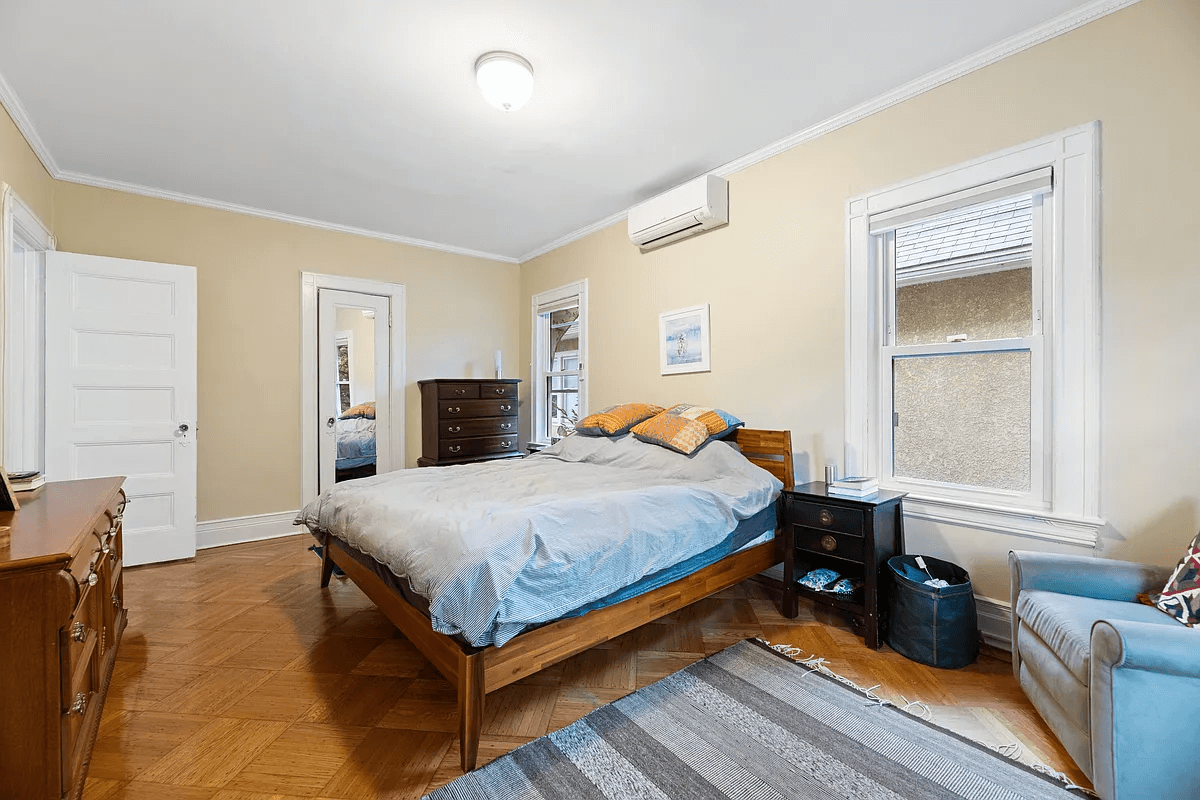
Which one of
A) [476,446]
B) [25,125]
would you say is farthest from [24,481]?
[476,446]

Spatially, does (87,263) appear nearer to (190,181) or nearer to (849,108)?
(190,181)

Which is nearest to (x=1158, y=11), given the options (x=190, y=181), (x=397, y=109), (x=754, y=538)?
(x=754, y=538)

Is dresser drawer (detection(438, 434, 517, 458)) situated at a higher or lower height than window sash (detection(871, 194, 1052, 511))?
lower

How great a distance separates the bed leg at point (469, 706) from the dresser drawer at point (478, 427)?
3.13 m

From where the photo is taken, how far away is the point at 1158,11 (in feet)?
6.22

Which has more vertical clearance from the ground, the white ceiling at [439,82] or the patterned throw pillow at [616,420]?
the white ceiling at [439,82]

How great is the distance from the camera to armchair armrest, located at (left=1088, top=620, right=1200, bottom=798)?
130cm

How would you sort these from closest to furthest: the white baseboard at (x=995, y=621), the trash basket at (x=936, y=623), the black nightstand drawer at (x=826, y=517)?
the trash basket at (x=936, y=623), the white baseboard at (x=995, y=621), the black nightstand drawer at (x=826, y=517)

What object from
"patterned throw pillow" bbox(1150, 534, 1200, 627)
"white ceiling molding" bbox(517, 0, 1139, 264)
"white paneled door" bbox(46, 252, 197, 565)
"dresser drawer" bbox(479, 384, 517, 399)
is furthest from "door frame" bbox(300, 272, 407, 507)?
"patterned throw pillow" bbox(1150, 534, 1200, 627)

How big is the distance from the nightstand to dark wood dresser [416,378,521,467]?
2808 mm

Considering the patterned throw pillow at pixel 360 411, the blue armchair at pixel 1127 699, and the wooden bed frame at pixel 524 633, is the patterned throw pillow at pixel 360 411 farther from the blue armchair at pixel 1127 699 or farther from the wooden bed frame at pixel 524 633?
the blue armchair at pixel 1127 699

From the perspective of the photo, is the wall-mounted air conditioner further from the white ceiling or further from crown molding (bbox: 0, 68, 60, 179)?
crown molding (bbox: 0, 68, 60, 179)

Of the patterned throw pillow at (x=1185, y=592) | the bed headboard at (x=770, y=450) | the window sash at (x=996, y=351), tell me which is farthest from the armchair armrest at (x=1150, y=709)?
the bed headboard at (x=770, y=450)

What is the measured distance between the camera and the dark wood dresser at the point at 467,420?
14.8 ft
